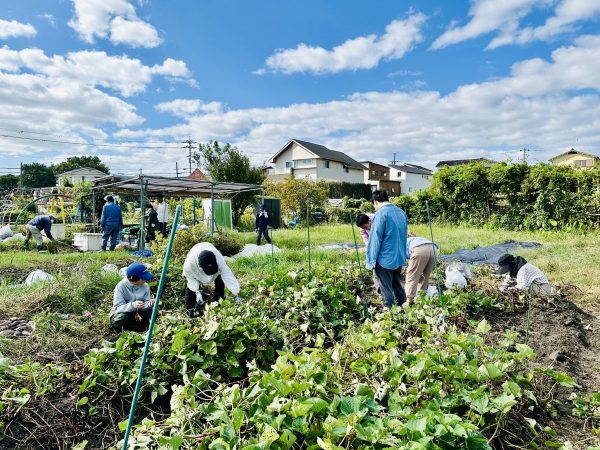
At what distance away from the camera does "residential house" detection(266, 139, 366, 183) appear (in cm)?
3625

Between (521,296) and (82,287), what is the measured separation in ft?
17.1

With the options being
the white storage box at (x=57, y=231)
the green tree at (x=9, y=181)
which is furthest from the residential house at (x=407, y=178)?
the green tree at (x=9, y=181)

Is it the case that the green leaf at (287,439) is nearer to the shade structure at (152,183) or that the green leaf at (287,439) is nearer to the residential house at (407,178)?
the shade structure at (152,183)

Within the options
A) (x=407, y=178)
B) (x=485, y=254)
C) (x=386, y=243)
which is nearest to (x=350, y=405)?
(x=386, y=243)

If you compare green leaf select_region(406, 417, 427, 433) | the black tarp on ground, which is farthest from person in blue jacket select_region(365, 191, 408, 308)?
the black tarp on ground

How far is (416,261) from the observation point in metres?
4.54

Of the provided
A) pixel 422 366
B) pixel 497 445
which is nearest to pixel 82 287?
pixel 422 366

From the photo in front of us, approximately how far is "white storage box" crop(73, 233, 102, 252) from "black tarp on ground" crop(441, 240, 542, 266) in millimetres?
Answer: 7976

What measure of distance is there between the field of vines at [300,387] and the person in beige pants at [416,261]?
618mm

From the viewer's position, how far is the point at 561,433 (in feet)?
7.25

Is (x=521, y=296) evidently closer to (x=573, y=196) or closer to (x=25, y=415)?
(x=25, y=415)

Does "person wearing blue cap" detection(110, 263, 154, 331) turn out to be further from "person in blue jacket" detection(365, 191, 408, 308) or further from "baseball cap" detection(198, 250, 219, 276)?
"person in blue jacket" detection(365, 191, 408, 308)

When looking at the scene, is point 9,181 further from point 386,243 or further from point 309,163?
point 386,243

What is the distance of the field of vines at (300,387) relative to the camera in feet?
5.61
